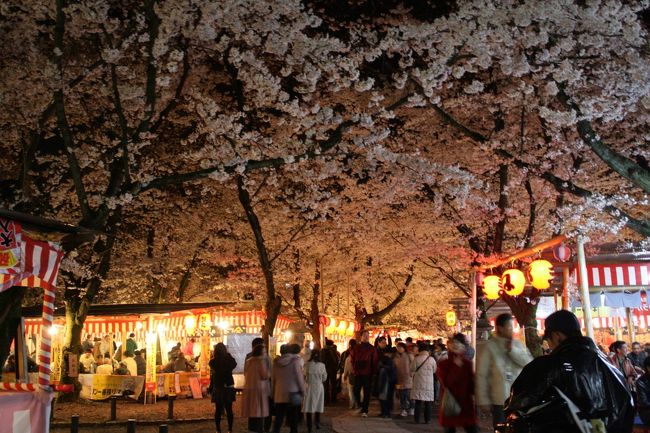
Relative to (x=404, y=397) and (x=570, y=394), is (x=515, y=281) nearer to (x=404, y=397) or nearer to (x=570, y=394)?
(x=404, y=397)

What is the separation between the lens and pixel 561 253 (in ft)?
38.8

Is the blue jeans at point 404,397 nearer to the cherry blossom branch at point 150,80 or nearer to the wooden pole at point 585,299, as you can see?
the wooden pole at point 585,299

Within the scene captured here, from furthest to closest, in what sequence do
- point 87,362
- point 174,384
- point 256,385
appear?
1. point 87,362
2. point 174,384
3. point 256,385

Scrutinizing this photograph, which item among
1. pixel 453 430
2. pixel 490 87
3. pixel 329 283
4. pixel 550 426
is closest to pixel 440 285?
pixel 329 283

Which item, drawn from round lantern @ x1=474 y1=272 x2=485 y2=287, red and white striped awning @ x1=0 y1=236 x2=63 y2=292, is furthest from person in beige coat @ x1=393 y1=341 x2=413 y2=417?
red and white striped awning @ x1=0 y1=236 x2=63 y2=292

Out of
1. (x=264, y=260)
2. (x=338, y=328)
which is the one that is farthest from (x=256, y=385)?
(x=338, y=328)

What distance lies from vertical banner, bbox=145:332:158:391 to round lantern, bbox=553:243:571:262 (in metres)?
13.5


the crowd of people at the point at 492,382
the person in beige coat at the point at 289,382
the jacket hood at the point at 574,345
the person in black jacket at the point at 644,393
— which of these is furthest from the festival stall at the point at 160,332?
the jacket hood at the point at 574,345

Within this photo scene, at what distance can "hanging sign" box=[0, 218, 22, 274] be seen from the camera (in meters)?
8.22

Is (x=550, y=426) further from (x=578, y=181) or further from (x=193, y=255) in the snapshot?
(x=193, y=255)

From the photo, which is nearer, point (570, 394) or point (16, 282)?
point (570, 394)

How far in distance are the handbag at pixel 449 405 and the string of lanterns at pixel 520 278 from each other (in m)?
4.91

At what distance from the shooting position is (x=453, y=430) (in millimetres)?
8195

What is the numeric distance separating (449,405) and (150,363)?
1468 centimetres
